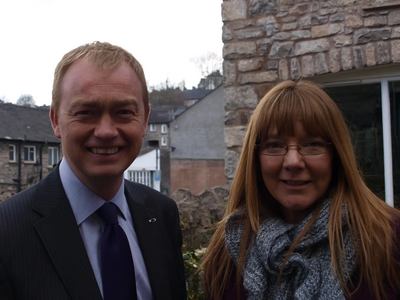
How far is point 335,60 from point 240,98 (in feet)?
3.74

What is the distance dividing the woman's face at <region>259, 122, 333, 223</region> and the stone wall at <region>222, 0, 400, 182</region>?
279 cm

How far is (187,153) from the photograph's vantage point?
32.1 meters

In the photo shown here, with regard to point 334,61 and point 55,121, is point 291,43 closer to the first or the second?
point 334,61

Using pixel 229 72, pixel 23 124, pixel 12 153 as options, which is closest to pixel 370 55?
pixel 229 72

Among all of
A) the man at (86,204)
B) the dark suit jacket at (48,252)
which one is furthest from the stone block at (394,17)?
the dark suit jacket at (48,252)

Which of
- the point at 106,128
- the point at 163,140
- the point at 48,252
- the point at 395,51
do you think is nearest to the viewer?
the point at 48,252

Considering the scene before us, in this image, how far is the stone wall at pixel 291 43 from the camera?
4.23 meters

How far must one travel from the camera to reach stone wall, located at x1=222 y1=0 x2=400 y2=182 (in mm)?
4227

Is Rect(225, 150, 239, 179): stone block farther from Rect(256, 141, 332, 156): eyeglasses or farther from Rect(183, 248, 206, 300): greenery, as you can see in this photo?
Rect(256, 141, 332, 156): eyeglasses

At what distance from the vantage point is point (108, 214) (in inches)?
69.9

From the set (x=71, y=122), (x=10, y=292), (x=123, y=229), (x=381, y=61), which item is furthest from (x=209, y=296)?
(x=381, y=61)

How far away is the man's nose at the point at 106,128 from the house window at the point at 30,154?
35179mm

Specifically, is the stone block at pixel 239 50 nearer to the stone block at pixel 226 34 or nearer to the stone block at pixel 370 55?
the stone block at pixel 226 34

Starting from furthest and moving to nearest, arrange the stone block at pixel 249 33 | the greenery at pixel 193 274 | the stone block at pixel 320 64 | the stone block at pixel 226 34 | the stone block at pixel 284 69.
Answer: the stone block at pixel 226 34 → the stone block at pixel 249 33 → the stone block at pixel 284 69 → the stone block at pixel 320 64 → the greenery at pixel 193 274
